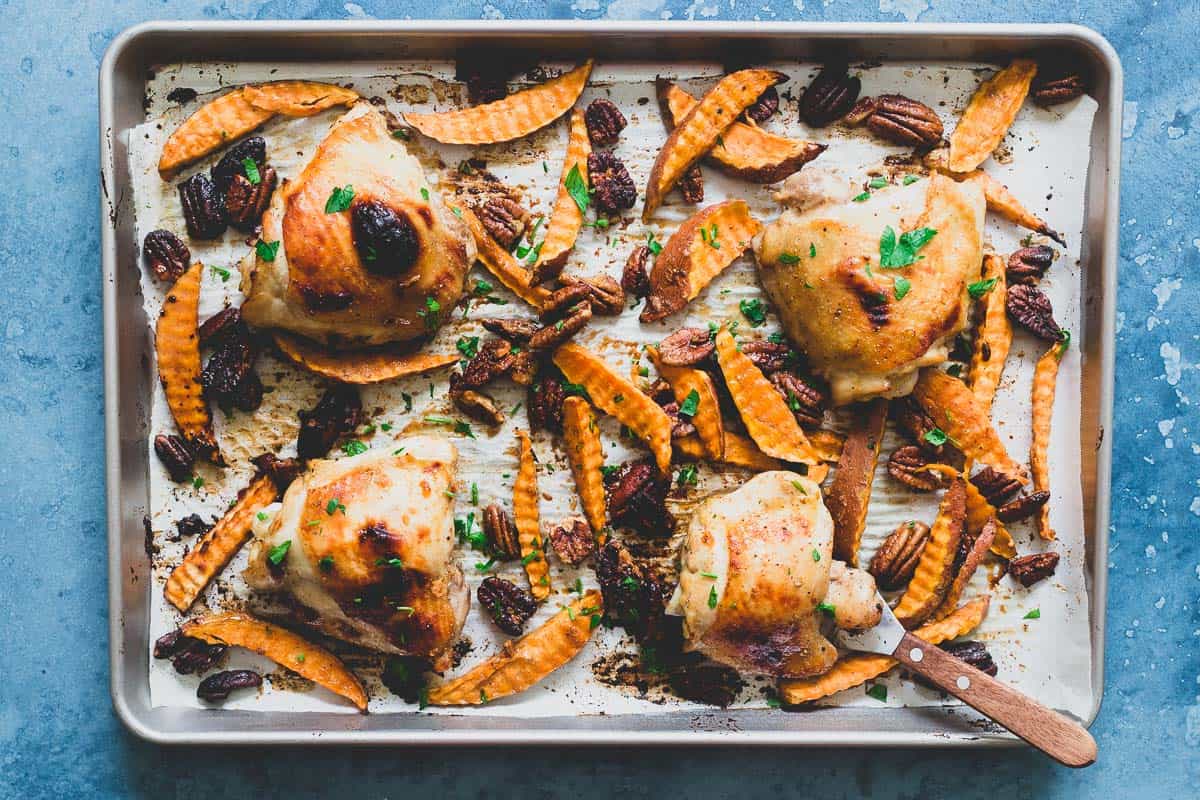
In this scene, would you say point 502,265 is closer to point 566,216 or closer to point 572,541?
point 566,216

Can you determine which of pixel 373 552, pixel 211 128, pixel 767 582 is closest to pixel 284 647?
pixel 373 552

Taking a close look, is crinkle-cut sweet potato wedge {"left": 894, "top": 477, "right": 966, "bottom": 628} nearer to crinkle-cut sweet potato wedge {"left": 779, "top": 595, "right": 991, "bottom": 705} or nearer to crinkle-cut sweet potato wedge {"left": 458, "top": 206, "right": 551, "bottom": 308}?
crinkle-cut sweet potato wedge {"left": 779, "top": 595, "right": 991, "bottom": 705}

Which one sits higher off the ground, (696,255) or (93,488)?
(696,255)

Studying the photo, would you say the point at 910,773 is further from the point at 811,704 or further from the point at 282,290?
the point at 282,290

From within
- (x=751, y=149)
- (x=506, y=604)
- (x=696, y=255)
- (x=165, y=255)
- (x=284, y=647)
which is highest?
→ (x=751, y=149)

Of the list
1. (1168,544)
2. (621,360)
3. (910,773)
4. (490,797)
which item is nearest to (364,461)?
(621,360)
